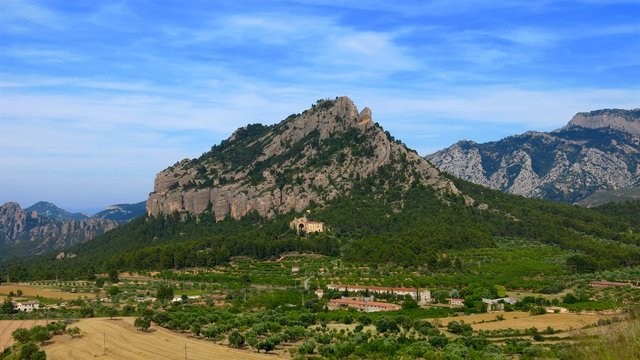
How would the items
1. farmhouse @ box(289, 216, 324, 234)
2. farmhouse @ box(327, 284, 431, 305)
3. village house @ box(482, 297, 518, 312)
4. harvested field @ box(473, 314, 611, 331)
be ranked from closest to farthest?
harvested field @ box(473, 314, 611, 331), village house @ box(482, 297, 518, 312), farmhouse @ box(327, 284, 431, 305), farmhouse @ box(289, 216, 324, 234)

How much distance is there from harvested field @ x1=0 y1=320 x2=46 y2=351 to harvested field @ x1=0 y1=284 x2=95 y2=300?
1783cm

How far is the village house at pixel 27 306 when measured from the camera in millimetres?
83000

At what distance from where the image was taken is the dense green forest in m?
118

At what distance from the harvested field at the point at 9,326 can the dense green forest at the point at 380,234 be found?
42.0 metres

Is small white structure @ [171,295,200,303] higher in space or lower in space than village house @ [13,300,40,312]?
lower

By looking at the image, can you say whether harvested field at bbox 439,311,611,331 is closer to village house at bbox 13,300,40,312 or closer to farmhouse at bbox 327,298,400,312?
farmhouse at bbox 327,298,400,312

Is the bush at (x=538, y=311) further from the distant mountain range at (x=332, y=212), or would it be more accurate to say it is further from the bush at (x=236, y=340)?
the distant mountain range at (x=332, y=212)

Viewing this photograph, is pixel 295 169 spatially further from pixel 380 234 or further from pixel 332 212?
pixel 380 234

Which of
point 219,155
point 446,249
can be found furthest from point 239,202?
point 446,249

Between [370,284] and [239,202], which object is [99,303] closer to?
[370,284]

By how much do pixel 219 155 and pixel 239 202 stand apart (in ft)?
127

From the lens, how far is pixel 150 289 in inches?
3866

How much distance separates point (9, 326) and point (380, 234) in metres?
81.6

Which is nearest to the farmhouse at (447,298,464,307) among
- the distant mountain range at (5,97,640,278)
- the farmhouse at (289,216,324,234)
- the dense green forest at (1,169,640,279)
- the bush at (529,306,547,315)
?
the bush at (529,306,547,315)
